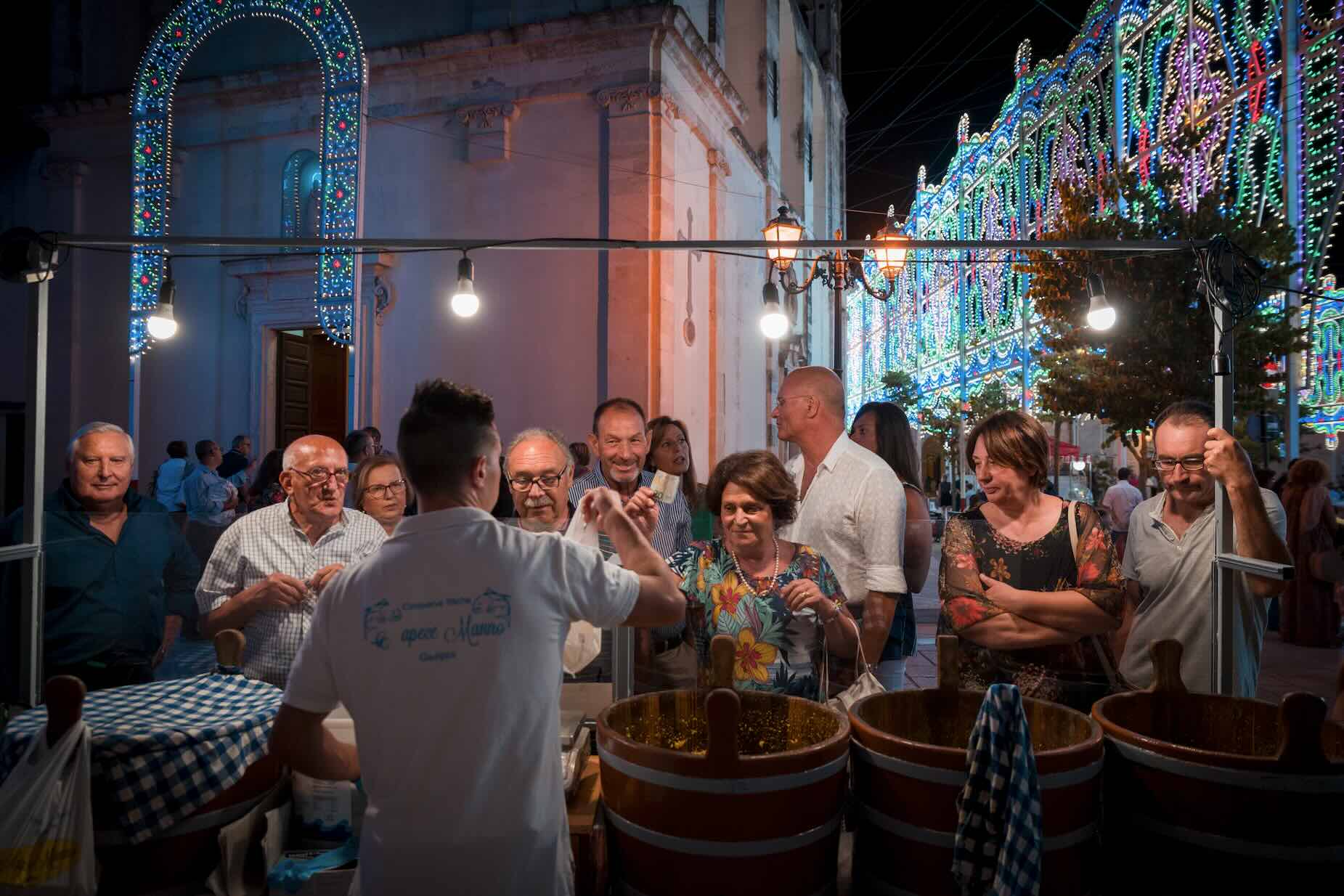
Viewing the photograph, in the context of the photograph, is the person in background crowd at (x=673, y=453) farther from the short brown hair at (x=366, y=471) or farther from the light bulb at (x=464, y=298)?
the short brown hair at (x=366, y=471)

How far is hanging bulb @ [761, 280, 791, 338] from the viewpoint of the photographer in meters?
7.00

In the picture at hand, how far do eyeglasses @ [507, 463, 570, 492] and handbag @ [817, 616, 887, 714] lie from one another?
4.56ft

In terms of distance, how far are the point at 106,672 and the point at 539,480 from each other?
192cm

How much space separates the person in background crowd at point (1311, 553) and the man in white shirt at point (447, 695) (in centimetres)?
877

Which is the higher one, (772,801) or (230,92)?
(230,92)

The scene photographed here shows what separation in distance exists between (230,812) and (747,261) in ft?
55.6

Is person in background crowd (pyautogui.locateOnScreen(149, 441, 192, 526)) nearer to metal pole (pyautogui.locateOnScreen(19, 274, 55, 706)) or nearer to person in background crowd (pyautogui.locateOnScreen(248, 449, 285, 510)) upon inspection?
person in background crowd (pyautogui.locateOnScreen(248, 449, 285, 510))

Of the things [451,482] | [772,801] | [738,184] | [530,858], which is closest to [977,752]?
[772,801]

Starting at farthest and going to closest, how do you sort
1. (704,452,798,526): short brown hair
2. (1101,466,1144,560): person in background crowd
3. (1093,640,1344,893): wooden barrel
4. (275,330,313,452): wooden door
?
(275,330,313,452): wooden door < (1101,466,1144,560): person in background crowd < (704,452,798,526): short brown hair < (1093,640,1344,893): wooden barrel

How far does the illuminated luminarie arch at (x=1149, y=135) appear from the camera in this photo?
14.2 meters

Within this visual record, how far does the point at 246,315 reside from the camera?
1248cm

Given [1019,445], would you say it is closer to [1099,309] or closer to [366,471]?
[1099,309]

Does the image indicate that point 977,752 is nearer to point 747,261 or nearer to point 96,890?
point 96,890

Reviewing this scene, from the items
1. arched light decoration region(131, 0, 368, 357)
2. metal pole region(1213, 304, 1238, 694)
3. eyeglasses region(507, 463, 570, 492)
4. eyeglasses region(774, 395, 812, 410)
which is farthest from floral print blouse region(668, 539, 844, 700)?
arched light decoration region(131, 0, 368, 357)
